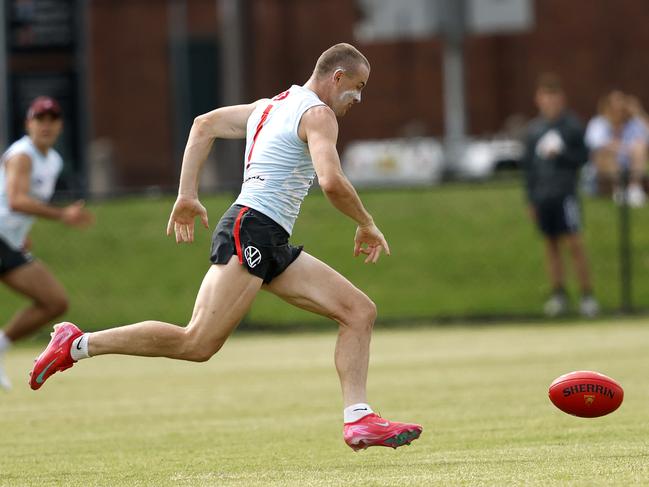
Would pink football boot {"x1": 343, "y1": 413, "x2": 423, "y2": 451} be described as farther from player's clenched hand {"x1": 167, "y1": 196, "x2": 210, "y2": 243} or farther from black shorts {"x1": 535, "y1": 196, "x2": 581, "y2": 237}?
black shorts {"x1": 535, "y1": 196, "x2": 581, "y2": 237}

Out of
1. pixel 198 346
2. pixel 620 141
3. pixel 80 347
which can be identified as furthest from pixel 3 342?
pixel 620 141

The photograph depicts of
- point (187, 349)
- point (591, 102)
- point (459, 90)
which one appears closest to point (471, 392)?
point (187, 349)

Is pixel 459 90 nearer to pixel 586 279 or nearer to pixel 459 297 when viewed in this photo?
pixel 459 297

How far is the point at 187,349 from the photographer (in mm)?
7777

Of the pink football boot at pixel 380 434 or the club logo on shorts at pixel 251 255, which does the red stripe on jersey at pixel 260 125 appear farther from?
the pink football boot at pixel 380 434

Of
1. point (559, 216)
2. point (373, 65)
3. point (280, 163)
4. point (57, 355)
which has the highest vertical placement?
point (280, 163)

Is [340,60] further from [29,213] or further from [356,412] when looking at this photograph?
[29,213]

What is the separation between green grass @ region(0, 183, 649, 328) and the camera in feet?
65.9

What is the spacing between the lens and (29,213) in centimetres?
1282

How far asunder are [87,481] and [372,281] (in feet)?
45.1

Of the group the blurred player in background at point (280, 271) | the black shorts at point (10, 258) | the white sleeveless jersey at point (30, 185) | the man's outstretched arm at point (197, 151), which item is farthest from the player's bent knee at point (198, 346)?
the white sleeveless jersey at point (30, 185)

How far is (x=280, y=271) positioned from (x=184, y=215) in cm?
67

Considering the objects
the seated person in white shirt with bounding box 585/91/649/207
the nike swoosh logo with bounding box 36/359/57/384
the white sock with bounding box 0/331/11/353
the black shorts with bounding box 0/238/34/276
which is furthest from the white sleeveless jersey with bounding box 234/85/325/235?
the seated person in white shirt with bounding box 585/91/649/207

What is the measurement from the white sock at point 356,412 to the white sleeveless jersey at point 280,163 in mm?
998
